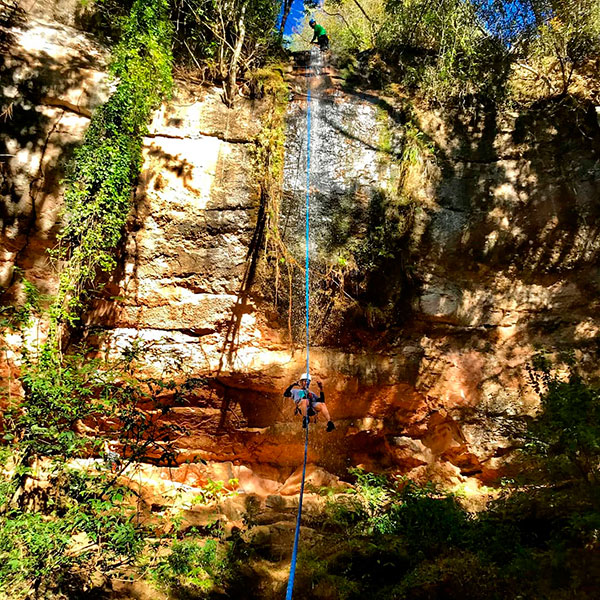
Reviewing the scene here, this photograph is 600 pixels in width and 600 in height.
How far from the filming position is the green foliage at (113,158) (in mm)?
5441

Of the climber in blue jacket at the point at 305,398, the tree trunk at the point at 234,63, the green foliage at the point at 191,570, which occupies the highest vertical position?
the tree trunk at the point at 234,63

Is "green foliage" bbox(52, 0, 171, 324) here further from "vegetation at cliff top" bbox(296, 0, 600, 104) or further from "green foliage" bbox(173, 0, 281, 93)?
"vegetation at cliff top" bbox(296, 0, 600, 104)

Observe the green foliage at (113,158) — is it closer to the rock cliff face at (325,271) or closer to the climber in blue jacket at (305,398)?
the rock cliff face at (325,271)

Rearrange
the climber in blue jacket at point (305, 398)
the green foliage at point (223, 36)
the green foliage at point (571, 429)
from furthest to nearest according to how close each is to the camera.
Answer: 1. the green foliage at point (223, 36)
2. the climber in blue jacket at point (305, 398)
3. the green foliage at point (571, 429)

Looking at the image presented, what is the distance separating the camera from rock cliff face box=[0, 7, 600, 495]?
5996 millimetres

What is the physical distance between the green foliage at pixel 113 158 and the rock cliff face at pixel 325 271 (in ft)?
1.17

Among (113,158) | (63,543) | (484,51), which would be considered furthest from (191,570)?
(484,51)

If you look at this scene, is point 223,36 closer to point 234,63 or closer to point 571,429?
point 234,63

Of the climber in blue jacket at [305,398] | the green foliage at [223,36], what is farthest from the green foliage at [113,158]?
the climber in blue jacket at [305,398]

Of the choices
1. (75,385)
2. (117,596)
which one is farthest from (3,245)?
(117,596)

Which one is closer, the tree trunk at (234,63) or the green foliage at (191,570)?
the green foliage at (191,570)

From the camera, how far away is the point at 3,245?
5602 mm

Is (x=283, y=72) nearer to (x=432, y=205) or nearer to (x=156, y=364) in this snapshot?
(x=432, y=205)

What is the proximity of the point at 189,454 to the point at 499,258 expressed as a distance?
5894 millimetres
